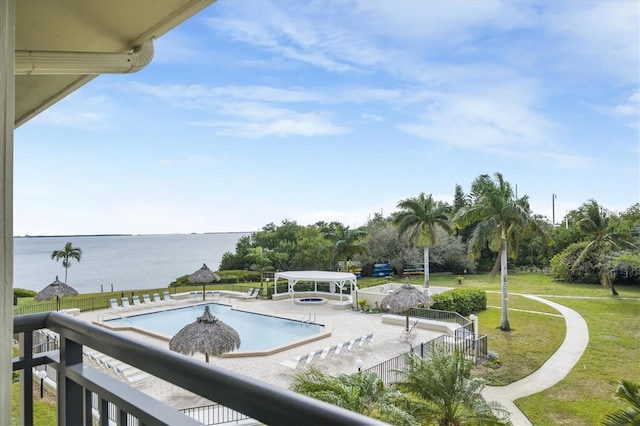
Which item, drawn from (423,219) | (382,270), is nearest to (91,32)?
(423,219)

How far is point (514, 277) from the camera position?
32.9 meters

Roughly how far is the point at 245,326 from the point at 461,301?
9745mm

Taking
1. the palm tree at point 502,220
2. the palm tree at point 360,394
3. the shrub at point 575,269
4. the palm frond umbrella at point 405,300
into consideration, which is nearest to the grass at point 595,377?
the palm tree at point 502,220

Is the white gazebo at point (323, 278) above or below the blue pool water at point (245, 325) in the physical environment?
above

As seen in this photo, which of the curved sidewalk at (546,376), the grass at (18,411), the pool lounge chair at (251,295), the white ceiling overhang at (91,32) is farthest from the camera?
the pool lounge chair at (251,295)

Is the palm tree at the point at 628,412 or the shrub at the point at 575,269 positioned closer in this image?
the palm tree at the point at 628,412

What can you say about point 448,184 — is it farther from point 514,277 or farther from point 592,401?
point 592,401

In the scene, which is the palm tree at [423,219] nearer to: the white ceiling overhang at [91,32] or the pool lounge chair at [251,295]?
the pool lounge chair at [251,295]

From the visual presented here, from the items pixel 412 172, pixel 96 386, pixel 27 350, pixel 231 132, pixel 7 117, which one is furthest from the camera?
pixel 412 172

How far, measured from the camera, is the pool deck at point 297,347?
10083 mm

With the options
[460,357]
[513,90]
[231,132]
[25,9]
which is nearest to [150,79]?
[231,132]

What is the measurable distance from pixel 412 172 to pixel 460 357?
4887 centimetres

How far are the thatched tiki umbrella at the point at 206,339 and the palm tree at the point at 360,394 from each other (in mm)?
3181

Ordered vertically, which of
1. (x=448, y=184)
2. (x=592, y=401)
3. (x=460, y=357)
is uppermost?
(x=448, y=184)
